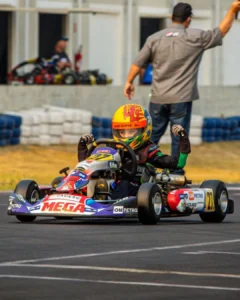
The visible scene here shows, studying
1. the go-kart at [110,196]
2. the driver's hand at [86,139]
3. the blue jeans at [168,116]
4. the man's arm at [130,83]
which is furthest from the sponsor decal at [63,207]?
the blue jeans at [168,116]

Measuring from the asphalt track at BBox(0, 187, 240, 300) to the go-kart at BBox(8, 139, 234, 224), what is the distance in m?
0.13

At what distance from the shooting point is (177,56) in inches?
609

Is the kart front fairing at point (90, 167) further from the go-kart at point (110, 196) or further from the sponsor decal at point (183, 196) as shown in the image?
the sponsor decal at point (183, 196)

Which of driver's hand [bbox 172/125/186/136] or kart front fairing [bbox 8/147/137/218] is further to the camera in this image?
driver's hand [bbox 172/125/186/136]

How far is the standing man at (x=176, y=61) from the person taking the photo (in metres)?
15.4

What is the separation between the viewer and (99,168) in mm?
12398

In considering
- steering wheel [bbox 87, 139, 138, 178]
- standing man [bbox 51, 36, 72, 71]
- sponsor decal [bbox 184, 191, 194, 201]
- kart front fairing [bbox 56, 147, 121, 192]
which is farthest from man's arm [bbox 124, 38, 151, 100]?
standing man [bbox 51, 36, 72, 71]

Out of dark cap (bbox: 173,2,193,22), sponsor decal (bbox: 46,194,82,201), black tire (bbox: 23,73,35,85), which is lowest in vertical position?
sponsor decal (bbox: 46,194,82,201)

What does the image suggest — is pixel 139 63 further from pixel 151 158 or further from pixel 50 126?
pixel 50 126

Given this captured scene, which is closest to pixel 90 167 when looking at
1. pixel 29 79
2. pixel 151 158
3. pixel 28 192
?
pixel 28 192

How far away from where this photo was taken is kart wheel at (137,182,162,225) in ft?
39.0

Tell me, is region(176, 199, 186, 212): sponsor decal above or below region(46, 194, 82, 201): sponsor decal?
below

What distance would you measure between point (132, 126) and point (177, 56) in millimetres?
2563

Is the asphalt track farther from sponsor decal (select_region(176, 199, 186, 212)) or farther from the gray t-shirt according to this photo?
the gray t-shirt
